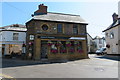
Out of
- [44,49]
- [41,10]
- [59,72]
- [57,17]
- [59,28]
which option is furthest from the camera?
[57,17]

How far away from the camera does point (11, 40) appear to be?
30828 mm

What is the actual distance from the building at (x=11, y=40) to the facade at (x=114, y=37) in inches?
806

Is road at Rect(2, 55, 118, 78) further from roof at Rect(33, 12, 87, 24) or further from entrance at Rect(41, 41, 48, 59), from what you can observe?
roof at Rect(33, 12, 87, 24)

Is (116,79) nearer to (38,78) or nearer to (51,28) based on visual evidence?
(38,78)

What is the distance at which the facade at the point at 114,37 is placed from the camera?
27741 mm

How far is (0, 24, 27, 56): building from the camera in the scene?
30.6 meters

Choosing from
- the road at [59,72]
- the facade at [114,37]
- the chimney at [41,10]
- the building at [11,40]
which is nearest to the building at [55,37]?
the chimney at [41,10]

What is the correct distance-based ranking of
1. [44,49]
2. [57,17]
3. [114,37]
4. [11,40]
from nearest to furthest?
[44,49] < [57,17] < [114,37] < [11,40]

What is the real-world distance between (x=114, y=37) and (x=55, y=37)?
14.4 m

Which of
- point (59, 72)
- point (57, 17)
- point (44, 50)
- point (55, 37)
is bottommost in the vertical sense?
point (59, 72)

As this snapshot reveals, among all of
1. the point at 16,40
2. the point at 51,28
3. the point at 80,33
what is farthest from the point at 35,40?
the point at 16,40

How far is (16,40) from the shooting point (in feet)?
103

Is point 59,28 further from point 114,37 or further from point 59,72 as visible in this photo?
point 114,37

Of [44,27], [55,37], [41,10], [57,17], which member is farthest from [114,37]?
[41,10]
